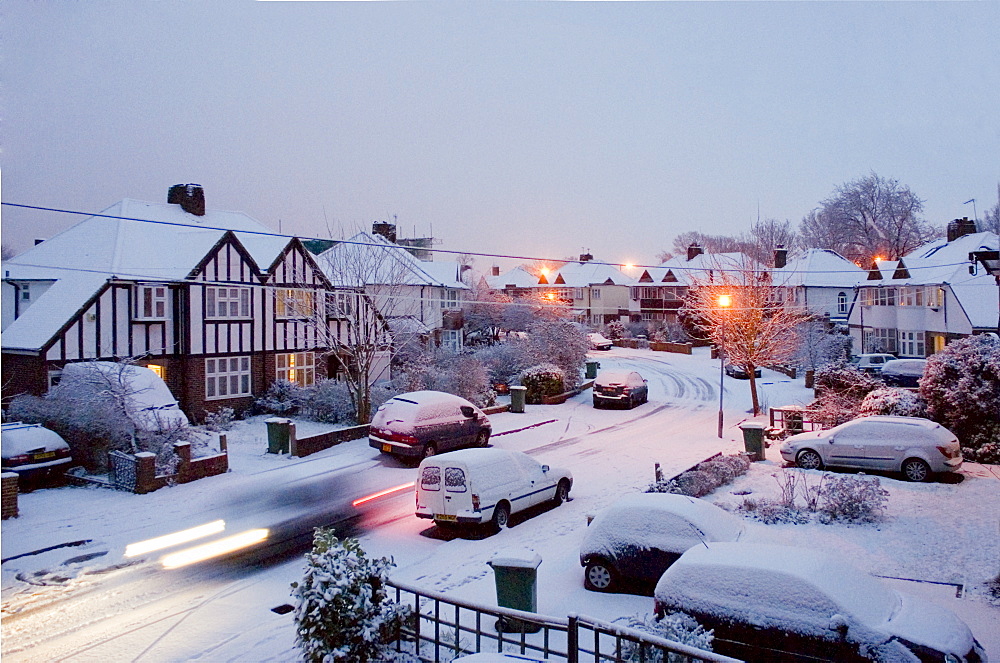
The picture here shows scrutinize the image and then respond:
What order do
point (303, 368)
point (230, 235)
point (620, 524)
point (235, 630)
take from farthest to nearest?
1. point (303, 368)
2. point (230, 235)
3. point (620, 524)
4. point (235, 630)

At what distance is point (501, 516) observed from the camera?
14.0 meters

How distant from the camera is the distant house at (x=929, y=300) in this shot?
33375mm

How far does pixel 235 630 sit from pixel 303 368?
2135 centimetres

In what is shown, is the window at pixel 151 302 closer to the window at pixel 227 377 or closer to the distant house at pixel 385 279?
the window at pixel 227 377

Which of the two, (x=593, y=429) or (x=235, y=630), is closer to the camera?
(x=235, y=630)

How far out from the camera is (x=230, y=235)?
2722 cm

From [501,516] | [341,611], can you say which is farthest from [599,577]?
[341,611]

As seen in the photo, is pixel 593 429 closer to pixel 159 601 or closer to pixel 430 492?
pixel 430 492

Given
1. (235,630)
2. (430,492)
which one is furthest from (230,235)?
(235,630)

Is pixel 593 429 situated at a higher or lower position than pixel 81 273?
lower

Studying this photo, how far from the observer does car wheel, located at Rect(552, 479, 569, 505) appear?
15.7m

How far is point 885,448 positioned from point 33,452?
65.8ft

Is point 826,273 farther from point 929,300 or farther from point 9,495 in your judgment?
point 9,495

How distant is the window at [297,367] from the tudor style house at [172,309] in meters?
0.04
